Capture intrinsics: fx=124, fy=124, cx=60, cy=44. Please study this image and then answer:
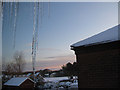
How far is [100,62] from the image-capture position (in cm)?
298

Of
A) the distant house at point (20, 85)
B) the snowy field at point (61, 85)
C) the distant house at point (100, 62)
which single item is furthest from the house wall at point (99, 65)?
the distant house at point (20, 85)

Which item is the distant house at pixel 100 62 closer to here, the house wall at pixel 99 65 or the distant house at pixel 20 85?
the house wall at pixel 99 65

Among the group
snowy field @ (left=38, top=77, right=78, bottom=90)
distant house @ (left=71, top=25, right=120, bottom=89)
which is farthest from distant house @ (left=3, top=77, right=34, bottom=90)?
distant house @ (left=71, top=25, right=120, bottom=89)

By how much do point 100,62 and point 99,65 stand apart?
0.08 meters

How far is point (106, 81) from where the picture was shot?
2.88m

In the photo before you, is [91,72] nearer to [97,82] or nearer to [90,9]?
[97,82]

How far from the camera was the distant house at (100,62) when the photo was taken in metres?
2.75

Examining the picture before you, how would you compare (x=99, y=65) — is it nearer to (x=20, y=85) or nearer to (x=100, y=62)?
(x=100, y=62)

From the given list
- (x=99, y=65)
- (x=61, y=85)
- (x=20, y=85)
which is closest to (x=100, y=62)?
(x=99, y=65)

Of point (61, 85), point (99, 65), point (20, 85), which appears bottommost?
point (61, 85)

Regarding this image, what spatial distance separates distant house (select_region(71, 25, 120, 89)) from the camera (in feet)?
9.02

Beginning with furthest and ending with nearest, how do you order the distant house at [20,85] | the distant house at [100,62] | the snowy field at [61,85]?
the snowy field at [61,85] → the distant house at [20,85] → the distant house at [100,62]

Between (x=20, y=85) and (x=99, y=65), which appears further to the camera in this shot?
(x=20, y=85)

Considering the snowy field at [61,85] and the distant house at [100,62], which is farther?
the snowy field at [61,85]
